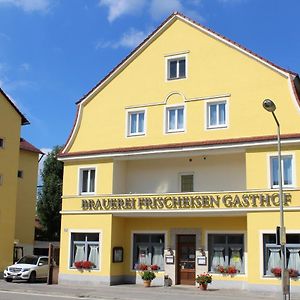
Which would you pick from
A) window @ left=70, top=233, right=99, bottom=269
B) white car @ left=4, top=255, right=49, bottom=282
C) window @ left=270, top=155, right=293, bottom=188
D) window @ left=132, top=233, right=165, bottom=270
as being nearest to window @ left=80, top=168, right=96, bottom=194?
window @ left=70, top=233, right=99, bottom=269

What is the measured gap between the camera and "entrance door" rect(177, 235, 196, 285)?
91.9ft

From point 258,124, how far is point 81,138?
1014 cm

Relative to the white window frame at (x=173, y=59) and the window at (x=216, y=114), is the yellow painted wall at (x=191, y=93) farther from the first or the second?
the window at (x=216, y=114)

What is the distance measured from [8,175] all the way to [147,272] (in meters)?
13.4

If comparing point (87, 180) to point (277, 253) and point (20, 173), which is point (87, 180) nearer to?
point (277, 253)

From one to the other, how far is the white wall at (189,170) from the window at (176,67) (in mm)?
4299

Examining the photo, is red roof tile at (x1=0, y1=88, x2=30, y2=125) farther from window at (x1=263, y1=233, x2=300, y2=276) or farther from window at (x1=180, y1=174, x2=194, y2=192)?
window at (x1=263, y1=233, x2=300, y2=276)

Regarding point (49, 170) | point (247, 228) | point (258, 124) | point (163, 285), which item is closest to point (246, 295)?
point (247, 228)

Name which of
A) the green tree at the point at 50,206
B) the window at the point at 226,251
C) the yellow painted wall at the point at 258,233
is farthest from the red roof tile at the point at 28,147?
the yellow painted wall at the point at 258,233

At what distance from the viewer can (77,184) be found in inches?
1164

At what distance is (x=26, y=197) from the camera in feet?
141

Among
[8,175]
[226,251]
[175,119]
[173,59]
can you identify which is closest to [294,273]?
[226,251]

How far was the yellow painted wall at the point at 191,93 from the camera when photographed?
2564 cm

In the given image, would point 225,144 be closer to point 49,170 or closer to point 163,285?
point 163,285
